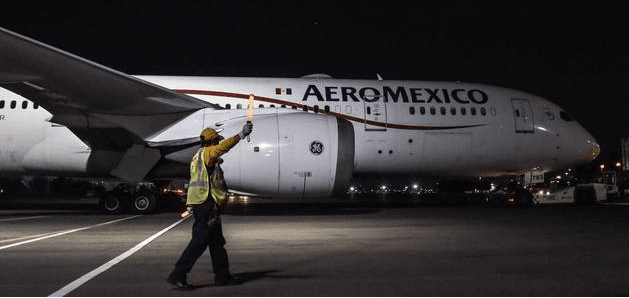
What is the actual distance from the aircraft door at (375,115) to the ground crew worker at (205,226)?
11027 mm

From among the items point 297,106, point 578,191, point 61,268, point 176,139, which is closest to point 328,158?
point 176,139

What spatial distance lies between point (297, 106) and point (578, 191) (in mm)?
10963

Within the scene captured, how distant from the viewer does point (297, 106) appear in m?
16.7

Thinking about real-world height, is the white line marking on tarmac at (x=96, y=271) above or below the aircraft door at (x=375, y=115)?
below

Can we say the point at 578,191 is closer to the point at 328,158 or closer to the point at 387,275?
the point at 328,158

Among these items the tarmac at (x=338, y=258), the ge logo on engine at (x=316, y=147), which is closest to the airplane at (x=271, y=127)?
the ge logo on engine at (x=316, y=147)

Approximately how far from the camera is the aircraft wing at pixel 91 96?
38.4 ft

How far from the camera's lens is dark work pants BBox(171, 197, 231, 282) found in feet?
18.2

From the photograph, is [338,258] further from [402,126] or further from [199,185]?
[402,126]

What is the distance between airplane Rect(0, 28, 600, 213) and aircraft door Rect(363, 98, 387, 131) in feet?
0.11

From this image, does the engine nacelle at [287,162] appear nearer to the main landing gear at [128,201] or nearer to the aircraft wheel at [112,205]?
the main landing gear at [128,201]

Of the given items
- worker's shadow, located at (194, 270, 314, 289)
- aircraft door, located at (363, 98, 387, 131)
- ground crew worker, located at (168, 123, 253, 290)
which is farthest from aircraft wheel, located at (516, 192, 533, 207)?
ground crew worker, located at (168, 123, 253, 290)

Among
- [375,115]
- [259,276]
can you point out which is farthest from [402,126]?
[259,276]

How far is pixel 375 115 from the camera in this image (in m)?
17.0
